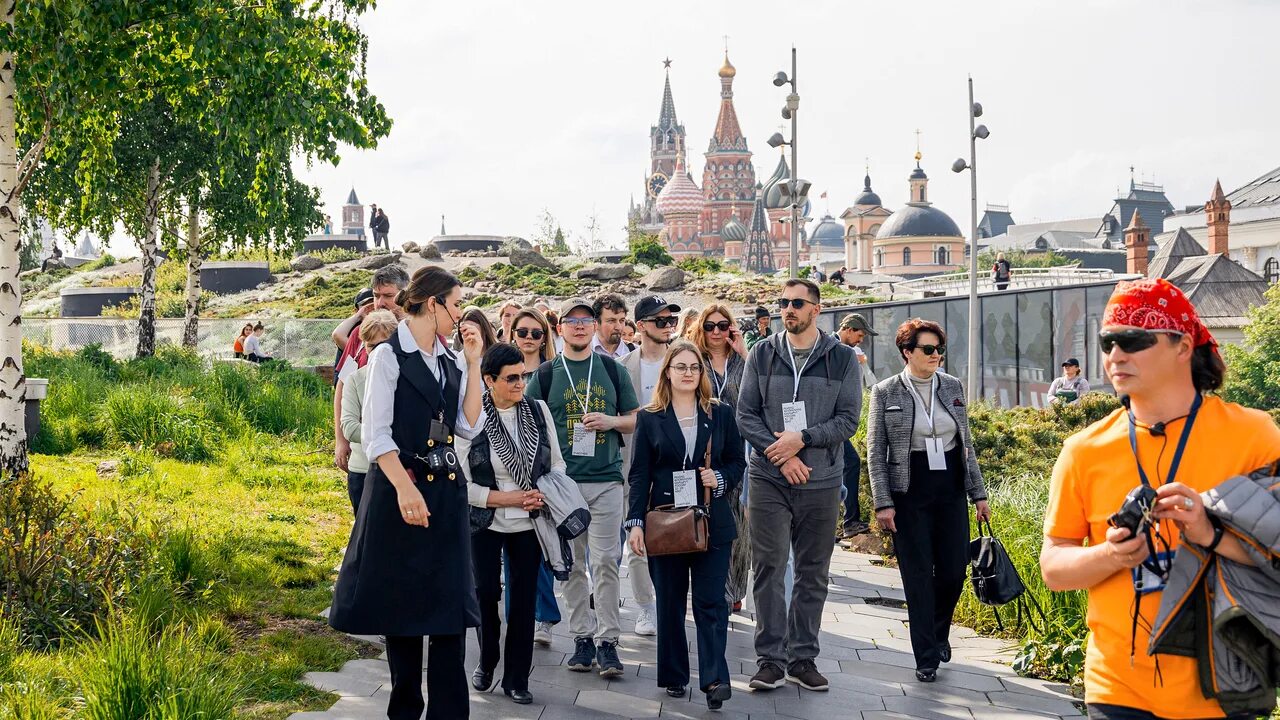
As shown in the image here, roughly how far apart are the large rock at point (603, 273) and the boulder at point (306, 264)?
501 inches

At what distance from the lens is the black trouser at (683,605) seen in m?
5.66

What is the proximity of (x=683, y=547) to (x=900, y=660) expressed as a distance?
1.93 meters

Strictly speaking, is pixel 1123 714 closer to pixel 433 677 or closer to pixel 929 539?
pixel 433 677

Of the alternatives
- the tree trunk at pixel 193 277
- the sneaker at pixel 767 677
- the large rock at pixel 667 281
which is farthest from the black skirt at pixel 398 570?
the large rock at pixel 667 281

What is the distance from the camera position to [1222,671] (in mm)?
2646

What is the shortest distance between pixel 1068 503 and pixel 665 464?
3043mm

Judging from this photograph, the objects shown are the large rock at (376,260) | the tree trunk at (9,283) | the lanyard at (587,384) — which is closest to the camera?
the lanyard at (587,384)

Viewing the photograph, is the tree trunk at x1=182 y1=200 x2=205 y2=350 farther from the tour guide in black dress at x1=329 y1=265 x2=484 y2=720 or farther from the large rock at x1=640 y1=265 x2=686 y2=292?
the tour guide in black dress at x1=329 y1=265 x2=484 y2=720

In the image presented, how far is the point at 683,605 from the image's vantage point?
226 inches

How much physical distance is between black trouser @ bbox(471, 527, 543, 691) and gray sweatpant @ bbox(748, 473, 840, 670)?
1.18 meters

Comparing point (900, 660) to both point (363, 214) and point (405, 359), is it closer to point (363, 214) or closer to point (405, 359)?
point (405, 359)

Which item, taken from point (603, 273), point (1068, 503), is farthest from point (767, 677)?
point (603, 273)

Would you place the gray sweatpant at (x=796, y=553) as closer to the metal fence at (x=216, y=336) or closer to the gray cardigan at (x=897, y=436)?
the gray cardigan at (x=897, y=436)

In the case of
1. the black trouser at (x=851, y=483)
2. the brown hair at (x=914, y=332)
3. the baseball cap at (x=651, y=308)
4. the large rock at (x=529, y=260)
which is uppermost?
the large rock at (x=529, y=260)
